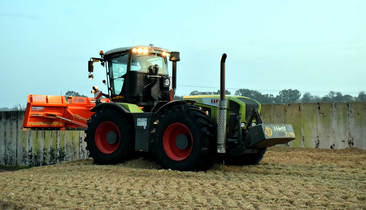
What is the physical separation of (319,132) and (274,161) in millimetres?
3573

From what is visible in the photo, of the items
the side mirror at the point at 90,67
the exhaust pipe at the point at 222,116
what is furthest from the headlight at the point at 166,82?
the exhaust pipe at the point at 222,116

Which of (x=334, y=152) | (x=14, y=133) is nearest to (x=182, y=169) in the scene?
(x=334, y=152)

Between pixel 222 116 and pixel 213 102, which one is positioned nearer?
pixel 222 116

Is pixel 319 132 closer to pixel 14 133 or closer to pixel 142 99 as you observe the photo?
pixel 142 99

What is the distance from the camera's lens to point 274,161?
10.2 metres

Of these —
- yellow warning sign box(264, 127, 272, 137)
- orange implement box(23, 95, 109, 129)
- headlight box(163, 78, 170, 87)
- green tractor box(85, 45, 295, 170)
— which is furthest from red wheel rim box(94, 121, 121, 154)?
yellow warning sign box(264, 127, 272, 137)

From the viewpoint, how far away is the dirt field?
5602 millimetres

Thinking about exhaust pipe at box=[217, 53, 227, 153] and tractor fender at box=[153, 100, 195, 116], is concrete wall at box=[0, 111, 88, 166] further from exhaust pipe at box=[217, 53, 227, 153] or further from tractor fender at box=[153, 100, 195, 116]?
exhaust pipe at box=[217, 53, 227, 153]

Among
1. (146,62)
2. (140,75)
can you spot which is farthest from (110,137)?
(146,62)

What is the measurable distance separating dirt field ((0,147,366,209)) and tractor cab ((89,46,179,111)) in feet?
5.68

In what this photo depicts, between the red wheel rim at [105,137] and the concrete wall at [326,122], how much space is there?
19.3ft

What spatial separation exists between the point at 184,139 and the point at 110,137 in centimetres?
239

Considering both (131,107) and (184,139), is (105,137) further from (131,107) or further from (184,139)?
(184,139)

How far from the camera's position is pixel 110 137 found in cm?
1022
